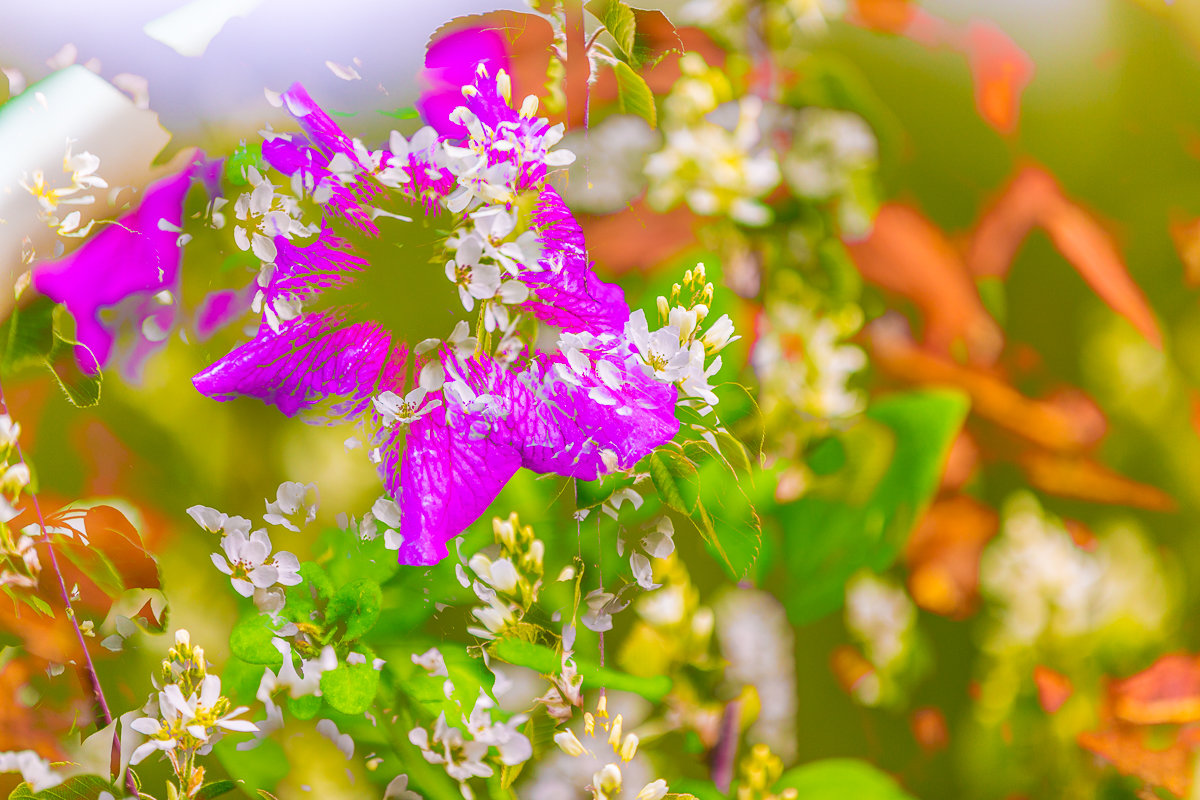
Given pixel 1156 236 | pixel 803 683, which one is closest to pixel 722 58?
pixel 1156 236

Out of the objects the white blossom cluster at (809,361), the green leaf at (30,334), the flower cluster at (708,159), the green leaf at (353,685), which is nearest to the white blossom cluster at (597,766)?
the green leaf at (353,685)

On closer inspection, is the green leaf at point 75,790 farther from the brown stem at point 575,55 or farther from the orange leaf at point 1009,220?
the orange leaf at point 1009,220

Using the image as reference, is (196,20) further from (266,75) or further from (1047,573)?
(1047,573)

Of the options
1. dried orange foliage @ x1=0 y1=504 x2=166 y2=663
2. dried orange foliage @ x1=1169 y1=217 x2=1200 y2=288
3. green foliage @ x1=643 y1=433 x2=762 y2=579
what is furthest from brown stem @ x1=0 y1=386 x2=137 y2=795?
dried orange foliage @ x1=1169 y1=217 x2=1200 y2=288

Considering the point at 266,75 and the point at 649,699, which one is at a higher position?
the point at 266,75

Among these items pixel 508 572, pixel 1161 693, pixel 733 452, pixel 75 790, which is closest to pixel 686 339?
pixel 733 452

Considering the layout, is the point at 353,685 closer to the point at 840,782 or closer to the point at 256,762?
the point at 256,762
